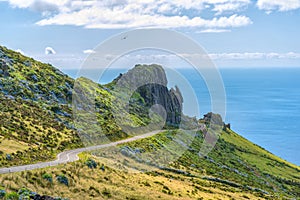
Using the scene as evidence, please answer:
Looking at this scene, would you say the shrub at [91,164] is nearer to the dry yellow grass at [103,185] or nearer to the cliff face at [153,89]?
the dry yellow grass at [103,185]

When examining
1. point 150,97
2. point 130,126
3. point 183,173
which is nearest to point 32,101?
point 130,126

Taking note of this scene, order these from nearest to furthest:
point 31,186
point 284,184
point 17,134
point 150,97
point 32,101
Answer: point 31,186, point 17,134, point 32,101, point 284,184, point 150,97

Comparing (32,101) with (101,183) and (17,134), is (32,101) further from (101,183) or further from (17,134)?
(101,183)

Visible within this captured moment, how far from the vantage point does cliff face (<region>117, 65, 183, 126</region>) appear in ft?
454

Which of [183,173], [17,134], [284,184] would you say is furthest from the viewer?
[284,184]

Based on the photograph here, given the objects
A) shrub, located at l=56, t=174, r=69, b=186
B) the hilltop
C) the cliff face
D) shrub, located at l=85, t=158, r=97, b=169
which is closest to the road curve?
the hilltop

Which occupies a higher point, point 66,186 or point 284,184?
point 284,184

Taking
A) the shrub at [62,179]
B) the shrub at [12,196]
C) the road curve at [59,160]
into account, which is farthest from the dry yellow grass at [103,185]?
the road curve at [59,160]

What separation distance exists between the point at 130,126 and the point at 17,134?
46.0m

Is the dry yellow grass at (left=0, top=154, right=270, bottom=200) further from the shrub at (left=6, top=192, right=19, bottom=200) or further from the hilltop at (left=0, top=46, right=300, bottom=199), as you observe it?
the shrub at (left=6, top=192, right=19, bottom=200)

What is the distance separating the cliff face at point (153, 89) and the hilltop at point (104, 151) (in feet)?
1.67

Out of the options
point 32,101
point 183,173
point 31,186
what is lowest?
point 31,186

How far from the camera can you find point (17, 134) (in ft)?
179

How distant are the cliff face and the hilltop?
1.67 ft
